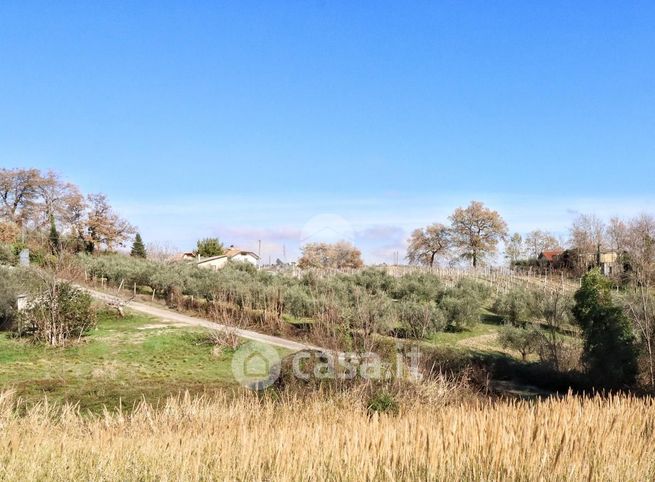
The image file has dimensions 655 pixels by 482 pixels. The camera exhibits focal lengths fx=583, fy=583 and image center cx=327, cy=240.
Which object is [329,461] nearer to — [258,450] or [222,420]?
[258,450]

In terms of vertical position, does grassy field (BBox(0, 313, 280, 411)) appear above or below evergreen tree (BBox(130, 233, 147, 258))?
below

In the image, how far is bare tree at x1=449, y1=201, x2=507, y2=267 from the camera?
56.0 metres

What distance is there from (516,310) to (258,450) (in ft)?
86.3

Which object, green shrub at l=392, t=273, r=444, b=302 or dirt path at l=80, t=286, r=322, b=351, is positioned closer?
dirt path at l=80, t=286, r=322, b=351

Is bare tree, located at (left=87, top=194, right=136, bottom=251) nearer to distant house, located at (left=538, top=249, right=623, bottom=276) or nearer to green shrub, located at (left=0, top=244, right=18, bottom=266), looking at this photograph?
green shrub, located at (left=0, top=244, right=18, bottom=266)

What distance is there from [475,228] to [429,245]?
4.85 m

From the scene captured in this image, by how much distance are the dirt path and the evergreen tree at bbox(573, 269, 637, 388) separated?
7782mm

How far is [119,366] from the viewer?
16.6 m

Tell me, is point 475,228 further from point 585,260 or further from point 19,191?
point 19,191

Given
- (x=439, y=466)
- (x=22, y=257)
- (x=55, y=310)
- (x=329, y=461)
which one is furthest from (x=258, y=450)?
(x=22, y=257)

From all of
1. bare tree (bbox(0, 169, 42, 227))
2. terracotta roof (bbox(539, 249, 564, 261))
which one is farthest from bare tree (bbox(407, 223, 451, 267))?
bare tree (bbox(0, 169, 42, 227))

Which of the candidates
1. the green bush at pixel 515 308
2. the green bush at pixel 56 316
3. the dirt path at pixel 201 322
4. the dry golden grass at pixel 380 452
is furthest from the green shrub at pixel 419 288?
the dry golden grass at pixel 380 452

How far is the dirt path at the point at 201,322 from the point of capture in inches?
781

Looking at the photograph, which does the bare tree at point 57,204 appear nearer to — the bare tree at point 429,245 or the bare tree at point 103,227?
the bare tree at point 103,227
